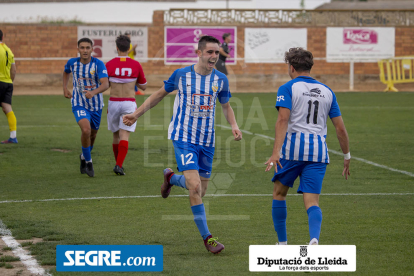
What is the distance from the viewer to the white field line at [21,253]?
16.5 feet

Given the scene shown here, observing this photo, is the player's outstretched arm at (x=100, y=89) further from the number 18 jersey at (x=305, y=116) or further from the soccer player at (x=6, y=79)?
the number 18 jersey at (x=305, y=116)

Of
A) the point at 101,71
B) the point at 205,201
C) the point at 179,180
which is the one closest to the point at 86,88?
the point at 101,71

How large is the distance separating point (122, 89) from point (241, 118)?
29.3ft

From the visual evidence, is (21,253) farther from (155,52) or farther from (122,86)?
(155,52)

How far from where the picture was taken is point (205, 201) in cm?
812

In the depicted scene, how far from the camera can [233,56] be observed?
114ft

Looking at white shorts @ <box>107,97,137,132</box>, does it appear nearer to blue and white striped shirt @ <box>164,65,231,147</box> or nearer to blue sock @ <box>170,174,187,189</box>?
blue sock @ <box>170,174,187,189</box>

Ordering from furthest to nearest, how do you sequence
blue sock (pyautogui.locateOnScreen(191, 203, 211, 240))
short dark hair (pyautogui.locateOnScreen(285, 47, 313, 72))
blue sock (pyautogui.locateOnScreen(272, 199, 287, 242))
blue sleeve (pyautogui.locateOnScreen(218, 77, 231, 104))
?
blue sleeve (pyautogui.locateOnScreen(218, 77, 231, 104)), blue sock (pyautogui.locateOnScreen(191, 203, 211, 240)), blue sock (pyautogui.locateOnScreen(272, 199, 287, 242)), short dark hair (pyautogui.locateOnScreen(285, 47, 313, 72))

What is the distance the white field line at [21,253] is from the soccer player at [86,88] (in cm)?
340

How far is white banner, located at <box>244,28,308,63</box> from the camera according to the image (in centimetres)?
3441

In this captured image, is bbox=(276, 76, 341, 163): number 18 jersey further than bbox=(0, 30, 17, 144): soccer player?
No

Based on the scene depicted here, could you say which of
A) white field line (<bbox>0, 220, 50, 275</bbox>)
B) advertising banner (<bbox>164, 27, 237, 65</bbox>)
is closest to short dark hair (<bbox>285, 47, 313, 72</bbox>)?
white field line (<bbox>0, 220, 50, 275</bbox>)

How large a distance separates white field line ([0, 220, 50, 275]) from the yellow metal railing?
2743 centimetres

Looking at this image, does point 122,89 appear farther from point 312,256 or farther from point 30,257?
point 312,256
